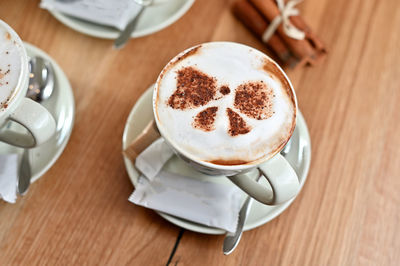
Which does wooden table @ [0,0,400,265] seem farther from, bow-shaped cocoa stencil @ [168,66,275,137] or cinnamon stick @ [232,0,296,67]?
bow-shaped cocoa stencil @ [168,66,275,137]

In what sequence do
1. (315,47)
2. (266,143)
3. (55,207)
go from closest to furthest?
(266,143) < (55,207) < (315,47)

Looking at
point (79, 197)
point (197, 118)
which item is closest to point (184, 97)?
point (197, 118)

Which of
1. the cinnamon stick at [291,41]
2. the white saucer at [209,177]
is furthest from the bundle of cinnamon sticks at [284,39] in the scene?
the white saucer at [209,177]

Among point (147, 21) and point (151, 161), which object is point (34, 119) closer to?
point (151, 161)

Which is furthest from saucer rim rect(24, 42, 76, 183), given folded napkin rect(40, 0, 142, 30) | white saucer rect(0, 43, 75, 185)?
folded napkin rect(40, 0, 142, 30)

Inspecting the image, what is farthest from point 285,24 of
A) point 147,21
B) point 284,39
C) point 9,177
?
point 9,177

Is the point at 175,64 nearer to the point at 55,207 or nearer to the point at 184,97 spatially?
the point at 184,97

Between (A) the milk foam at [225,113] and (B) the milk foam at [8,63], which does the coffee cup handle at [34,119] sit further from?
(A) the milk foam at [225,113]
